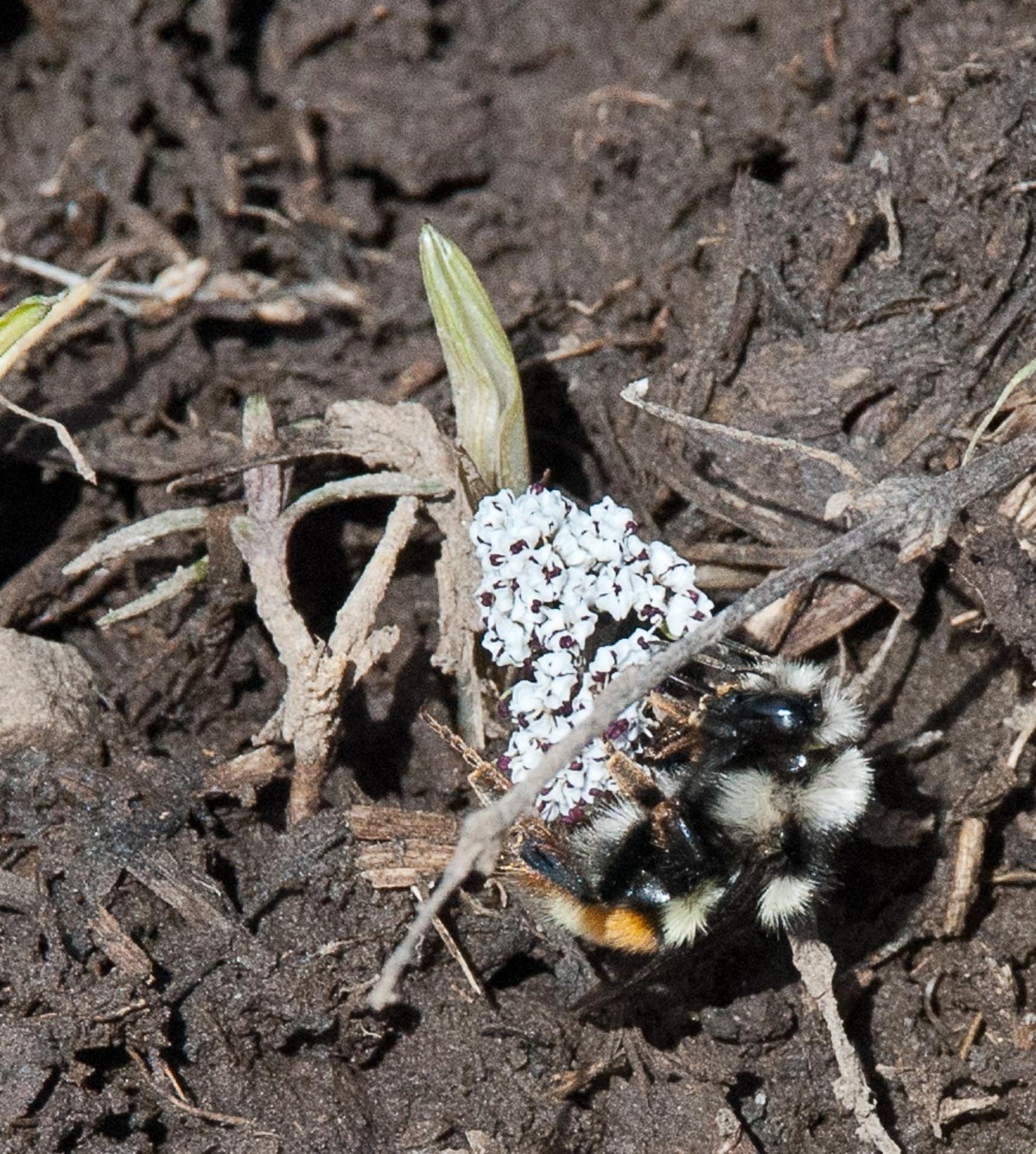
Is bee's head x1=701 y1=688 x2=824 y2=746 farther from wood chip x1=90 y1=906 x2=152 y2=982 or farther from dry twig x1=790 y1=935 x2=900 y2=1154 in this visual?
wood chip x1=90 y1=906 x2=152 y2=982

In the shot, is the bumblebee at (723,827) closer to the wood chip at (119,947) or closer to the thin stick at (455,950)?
the thin stick at (455,950)

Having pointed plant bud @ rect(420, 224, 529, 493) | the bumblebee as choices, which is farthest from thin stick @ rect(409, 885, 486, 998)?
pointed plant bud @ rect(420, 224, 529, 493)

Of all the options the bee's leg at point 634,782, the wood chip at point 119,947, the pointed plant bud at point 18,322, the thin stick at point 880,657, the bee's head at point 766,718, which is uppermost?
the pointed plant bud at point 18,322

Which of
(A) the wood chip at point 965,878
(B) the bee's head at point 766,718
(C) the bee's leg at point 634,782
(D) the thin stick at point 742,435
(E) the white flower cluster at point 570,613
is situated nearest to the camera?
(B) the bee's head at point 766,718

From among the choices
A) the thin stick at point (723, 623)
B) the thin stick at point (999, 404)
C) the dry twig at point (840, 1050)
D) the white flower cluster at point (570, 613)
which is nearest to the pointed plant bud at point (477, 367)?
the white flower cluster at point (570, 613)

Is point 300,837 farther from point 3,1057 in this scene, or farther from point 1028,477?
point 1028,477

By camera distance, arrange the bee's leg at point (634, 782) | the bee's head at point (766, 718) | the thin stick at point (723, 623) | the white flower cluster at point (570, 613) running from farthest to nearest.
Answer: the white flower cluster at point (570, 613) < the bee's leg at point (634, 782) < the bee's head at point (766, 718) < the thin stick at point (723, 623)
